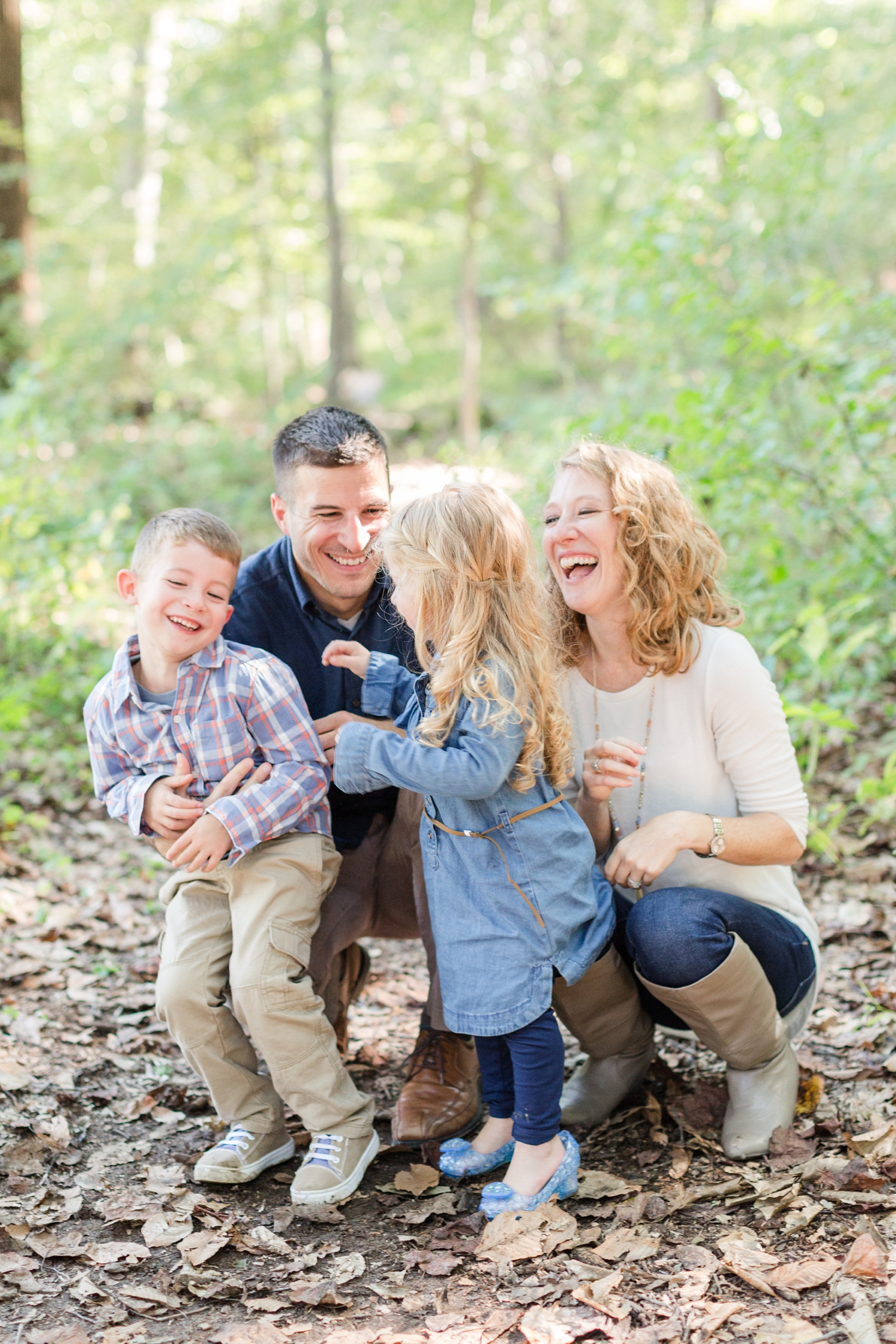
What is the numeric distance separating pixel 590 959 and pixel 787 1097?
24.7 inches

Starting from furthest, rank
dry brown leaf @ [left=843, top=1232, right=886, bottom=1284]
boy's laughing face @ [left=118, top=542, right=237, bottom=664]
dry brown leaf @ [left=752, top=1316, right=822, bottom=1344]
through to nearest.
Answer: boy's laughing face @ [left=118, top=542, right=237, bottom=664], dry brown leaf @ [left=843, top=1232, right=886, bottom=1284], dry brown leaf @ [left=752, top=1316, right=822, bottom=1344]

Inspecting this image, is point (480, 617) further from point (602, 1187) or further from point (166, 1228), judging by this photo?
point (166, 1228)

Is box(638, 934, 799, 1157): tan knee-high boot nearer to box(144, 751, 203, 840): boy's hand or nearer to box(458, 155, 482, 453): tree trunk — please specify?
box(144, 751, 203, 840): boy's hand

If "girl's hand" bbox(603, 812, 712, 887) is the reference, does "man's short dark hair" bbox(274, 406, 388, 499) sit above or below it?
above

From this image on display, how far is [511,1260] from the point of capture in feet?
7.06

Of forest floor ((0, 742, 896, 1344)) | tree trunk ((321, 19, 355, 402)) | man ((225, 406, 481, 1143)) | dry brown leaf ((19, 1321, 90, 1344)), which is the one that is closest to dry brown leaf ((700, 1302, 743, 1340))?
forest floor ((0, 742, 896, 1344))

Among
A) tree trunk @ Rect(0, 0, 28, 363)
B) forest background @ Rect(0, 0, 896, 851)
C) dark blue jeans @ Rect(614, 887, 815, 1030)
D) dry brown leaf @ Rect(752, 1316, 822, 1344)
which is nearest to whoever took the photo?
dry brown leaf @ Rect(752, 1316, 822, 1344)

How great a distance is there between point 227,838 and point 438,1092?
90 centimetres

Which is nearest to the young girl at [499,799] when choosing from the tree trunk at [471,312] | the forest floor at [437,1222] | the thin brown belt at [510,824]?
the thin brown belt at [510,824]

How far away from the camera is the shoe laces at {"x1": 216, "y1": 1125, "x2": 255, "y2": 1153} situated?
2.59 meters

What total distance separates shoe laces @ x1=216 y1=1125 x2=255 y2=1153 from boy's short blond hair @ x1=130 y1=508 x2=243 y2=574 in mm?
1438

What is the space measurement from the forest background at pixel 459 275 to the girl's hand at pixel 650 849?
116 centimetres

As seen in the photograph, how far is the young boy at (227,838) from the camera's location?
8.25ft

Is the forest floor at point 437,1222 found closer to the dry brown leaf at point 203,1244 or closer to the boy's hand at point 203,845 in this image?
the dry brown leaf at point 203,1244
